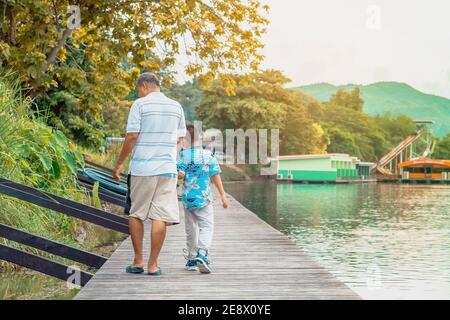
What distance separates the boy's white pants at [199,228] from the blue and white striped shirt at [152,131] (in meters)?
0.76

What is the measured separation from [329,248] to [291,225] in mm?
4916

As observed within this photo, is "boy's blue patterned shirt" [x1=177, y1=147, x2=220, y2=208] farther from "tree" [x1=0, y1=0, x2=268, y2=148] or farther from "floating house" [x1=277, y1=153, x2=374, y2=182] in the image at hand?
"floating house" [x1=277, y1=153, x2=374, y2=182]

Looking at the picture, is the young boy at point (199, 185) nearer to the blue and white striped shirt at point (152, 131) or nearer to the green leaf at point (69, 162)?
the blue and white striped shirt at point (152, 131)

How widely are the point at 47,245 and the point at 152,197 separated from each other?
133 centimetres

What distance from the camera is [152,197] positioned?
6.05 meters

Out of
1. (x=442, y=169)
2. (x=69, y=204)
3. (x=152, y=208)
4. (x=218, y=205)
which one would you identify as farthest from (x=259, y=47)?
(x=442, y=169)

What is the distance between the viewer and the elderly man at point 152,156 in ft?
19.6

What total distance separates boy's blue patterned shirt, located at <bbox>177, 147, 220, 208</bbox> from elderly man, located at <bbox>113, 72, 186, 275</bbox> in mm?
461

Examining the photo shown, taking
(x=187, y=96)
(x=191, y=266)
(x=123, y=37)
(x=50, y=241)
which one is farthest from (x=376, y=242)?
(x=187, y=96)

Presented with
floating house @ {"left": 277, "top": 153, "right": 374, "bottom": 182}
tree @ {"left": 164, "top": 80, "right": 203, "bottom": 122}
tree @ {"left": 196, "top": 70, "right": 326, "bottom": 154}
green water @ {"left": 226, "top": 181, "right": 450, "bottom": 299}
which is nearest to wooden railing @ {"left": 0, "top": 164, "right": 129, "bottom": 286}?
green water @ {"left": 226, "top": 181, "right": 450, "bottom": 299}

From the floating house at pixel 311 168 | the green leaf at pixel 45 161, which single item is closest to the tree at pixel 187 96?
the floating house at pixel 311 168

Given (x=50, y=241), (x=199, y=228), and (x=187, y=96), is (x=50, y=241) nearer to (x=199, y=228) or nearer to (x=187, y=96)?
(x=199, y=228)
